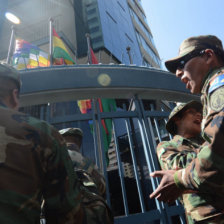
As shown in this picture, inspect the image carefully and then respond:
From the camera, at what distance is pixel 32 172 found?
0.96 metres

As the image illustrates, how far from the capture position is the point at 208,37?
1375 millimetres

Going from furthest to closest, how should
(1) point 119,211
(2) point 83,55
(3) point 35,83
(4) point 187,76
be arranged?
(2) point 83,55
(1) point 119,211
(3) point 35,83
(4) point 187,76

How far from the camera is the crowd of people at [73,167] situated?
89 cm

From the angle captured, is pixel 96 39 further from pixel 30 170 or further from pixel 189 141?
pixel 30 170

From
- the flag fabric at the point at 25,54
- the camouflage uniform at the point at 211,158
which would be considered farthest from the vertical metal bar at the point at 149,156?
the flag fabric at the point at 25,54

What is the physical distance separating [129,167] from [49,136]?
8159 millimetres

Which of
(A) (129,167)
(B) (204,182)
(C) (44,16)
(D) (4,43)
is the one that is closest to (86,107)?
(A) (129,167)

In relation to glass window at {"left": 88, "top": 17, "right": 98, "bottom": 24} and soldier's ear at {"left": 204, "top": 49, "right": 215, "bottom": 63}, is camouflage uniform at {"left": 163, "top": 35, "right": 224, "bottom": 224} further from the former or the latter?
glass window at {"left": 88, "top": 17, "right": 98, "bottom": 24}

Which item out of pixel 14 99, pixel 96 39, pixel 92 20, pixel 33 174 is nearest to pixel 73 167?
pixel 33 174

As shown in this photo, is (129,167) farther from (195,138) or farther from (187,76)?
(187,76)

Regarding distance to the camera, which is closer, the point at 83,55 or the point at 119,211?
the point at 119,211

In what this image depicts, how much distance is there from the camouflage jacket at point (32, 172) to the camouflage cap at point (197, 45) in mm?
1034

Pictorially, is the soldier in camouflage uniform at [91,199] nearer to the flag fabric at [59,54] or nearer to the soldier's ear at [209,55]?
the soldier's ear at [209,55]

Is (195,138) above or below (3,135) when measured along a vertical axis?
above
